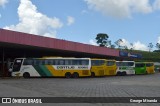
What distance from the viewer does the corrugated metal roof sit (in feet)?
→ 131

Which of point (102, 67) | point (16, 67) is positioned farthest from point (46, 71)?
point (102, 67)

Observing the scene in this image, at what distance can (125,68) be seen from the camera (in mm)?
57125

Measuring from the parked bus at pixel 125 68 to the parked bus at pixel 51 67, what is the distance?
41.2ft

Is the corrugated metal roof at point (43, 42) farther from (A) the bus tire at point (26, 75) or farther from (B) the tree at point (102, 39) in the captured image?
(B) the tree at point (102, 39)

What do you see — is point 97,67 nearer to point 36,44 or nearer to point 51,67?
point 51,67

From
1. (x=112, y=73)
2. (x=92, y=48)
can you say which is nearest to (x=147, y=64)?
(x=92, y=48)

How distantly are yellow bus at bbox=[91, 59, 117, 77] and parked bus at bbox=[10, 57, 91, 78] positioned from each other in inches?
58.9

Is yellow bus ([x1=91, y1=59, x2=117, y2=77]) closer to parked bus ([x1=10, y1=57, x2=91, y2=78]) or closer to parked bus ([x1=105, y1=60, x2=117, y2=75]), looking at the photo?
parked bus ([x1=105, y1=60, x2=117, y2=75])

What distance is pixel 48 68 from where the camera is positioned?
4419 centimetres

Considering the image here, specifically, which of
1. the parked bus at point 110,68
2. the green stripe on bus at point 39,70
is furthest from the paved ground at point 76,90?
the parked bus at point 110,68

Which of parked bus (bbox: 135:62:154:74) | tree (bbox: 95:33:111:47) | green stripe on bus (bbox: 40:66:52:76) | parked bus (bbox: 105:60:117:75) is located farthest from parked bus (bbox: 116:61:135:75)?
tree (bbox: 95:33:111:47)

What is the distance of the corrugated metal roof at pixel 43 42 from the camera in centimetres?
4000

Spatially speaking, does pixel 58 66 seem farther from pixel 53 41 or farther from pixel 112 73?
pixel 112 73

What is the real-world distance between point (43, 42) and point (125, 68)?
15702 mm
